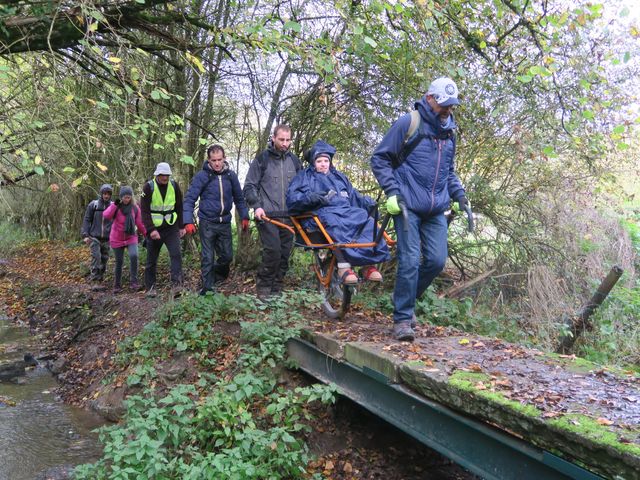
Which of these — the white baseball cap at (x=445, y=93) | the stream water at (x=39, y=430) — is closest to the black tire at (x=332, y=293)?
the white baseball cap at (x=445, y=93)

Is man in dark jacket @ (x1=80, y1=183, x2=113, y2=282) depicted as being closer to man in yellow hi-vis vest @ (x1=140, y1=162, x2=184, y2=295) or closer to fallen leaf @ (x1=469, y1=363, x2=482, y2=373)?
man in yellow hi-vis vest @ (x1=140, y1=162, x2=184, y2=295)

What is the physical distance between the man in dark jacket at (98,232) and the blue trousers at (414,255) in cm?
869

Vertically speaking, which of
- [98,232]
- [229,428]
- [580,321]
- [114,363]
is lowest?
[114,363]

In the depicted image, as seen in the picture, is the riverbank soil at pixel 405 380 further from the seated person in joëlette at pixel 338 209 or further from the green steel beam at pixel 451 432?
the seated person in joëlette at pixel 338 209

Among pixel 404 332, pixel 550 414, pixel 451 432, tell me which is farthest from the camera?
pixel 404 332

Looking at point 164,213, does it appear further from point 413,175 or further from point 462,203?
point 462,203

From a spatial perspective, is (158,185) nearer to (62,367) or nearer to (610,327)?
(62,367)

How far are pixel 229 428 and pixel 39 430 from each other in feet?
8.93

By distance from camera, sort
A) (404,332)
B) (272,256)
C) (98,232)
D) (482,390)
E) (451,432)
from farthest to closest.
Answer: (98,232) → (272,256) → (404,332) → (451,432) → (482,390)

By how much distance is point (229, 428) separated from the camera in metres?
4.94

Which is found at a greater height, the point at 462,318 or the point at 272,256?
the point at 272,256

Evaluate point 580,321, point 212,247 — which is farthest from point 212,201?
point 580,321

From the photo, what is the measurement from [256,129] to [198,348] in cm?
477

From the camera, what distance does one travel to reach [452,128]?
5.09 metres
